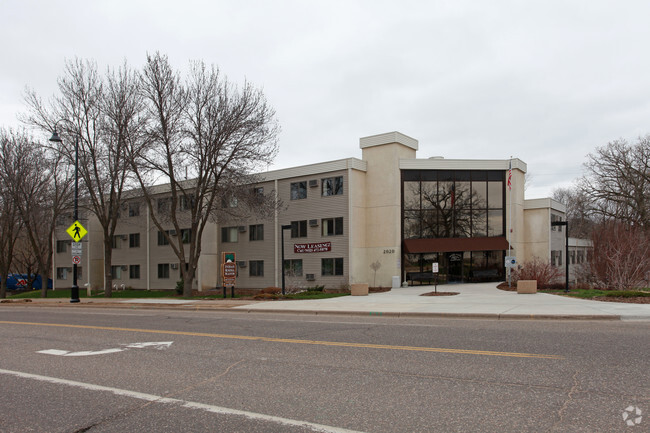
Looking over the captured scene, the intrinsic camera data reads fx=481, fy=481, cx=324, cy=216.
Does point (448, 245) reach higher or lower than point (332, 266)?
higher

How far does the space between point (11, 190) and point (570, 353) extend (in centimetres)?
3752

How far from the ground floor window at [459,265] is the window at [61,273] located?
36.9 m

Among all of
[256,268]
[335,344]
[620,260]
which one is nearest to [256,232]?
[256,268]

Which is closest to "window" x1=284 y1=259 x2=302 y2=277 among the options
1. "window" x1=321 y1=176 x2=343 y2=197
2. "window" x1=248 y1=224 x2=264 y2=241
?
"window" x1=248 y1=224 x2=264 y2=241

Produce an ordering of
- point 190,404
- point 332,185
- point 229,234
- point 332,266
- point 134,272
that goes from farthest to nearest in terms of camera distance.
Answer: point 134,272 < point 229,234 < point 332,185 < point 332,266 < point 190,404

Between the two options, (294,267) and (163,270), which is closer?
(294,267)

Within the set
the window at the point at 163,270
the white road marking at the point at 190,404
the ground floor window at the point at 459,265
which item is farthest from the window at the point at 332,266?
the white road marking at the point at 190,404

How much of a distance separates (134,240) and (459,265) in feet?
94.1

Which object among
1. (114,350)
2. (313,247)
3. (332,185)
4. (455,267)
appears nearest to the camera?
(114,350)

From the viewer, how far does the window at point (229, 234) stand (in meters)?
36.8

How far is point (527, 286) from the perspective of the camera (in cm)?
2097

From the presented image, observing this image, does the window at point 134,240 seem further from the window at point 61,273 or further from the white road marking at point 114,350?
the white road marking at point 114,350

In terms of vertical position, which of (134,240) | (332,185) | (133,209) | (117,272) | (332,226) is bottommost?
(117,272)

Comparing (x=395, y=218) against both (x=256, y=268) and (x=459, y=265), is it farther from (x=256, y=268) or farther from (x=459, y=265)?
(x=256, y=268)
